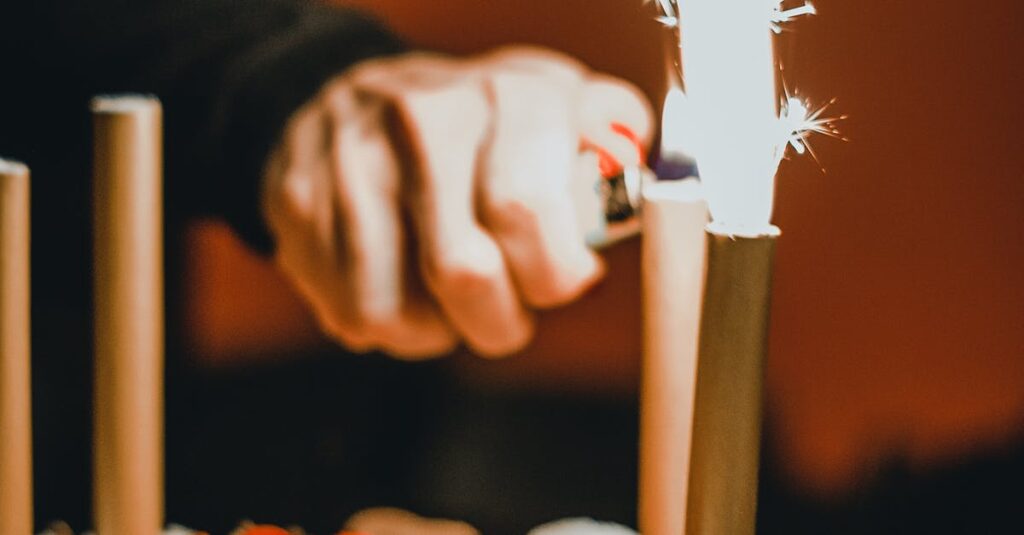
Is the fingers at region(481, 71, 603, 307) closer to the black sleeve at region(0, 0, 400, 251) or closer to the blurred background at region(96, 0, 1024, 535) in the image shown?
the black sleeve at region(0, 0, 400, 251)

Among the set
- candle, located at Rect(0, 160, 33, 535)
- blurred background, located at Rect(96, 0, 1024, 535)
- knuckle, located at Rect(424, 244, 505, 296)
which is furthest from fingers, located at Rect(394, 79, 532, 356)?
blurred background, located at Rect(96, 0, 1024, 535)

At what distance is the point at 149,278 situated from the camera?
0.20m

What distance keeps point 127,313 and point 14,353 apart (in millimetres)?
35

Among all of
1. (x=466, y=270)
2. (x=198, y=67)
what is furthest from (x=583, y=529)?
(x=198, y=67)

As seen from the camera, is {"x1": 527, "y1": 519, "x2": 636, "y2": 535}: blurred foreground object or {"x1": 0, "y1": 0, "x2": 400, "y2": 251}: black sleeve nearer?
{"x1": 527, "y1": 519, "x2": 636, "y2": 535}: blurred foreground object

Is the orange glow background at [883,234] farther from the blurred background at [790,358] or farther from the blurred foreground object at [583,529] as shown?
the blurred foreground object at [583,529]

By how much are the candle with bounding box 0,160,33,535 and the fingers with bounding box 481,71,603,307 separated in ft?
0.42

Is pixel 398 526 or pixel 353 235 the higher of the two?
pixel 353 235

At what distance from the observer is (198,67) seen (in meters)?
0.42

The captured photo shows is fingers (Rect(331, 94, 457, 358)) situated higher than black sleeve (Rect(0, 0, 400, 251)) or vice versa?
black sleeve (Rect(0, 0, 400, 251))

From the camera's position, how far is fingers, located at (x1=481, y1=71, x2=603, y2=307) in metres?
0.28

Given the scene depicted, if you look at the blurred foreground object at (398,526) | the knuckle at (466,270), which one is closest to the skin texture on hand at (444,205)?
the knuckle at (466,270)

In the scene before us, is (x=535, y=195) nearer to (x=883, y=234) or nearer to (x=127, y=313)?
(x=127, y=313)

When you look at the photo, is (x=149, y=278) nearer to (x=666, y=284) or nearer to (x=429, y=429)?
(x=666, y=284)
